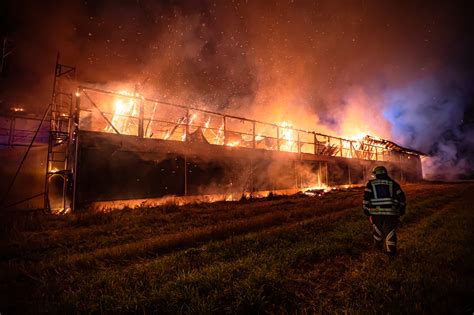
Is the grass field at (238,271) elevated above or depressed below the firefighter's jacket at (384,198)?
below

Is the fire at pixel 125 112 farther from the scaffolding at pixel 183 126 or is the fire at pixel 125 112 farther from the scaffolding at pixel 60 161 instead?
the scaffolding at pixel 60 161

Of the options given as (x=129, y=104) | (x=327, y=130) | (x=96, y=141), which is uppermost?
(x=327, y=130)

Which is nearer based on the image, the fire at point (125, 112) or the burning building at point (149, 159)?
the burning building at point (149, 159)

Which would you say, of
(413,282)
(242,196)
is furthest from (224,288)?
(242,196)

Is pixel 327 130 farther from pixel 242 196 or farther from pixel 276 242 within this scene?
pixel 276 242

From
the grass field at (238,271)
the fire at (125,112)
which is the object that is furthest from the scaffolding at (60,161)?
the grass field at (238,271)

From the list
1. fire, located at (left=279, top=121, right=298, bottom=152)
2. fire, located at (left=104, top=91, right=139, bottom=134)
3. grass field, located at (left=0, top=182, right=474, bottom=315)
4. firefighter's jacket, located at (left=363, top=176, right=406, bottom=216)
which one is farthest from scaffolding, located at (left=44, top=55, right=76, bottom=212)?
fire, located at (left=279, top=121, right=298, bottom=152)

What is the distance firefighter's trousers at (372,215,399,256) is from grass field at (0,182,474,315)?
20cm

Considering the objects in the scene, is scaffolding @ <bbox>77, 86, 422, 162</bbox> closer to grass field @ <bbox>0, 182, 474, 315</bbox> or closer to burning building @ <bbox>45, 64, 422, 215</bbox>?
burning building @ <bbox>45, 64, 422, 215</bbox>

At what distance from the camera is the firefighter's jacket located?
4.30 m

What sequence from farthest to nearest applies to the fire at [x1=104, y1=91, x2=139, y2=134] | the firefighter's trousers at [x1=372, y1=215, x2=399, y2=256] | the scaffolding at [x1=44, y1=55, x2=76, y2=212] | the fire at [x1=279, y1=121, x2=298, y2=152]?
the fire at [x1=279, y1=121, x2=298, y2=152] < the fire at [x1=104, y1=91, x2=139, y2=134] < the scaffolding at [x1=44, y1=55, x2=76, y2=212] < the firefighter's trousers at [x1=372, y1=215, x2=399, y2=256]

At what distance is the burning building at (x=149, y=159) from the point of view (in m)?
9.10

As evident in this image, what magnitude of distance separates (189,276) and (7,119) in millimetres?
23185

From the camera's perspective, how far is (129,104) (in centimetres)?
1273
